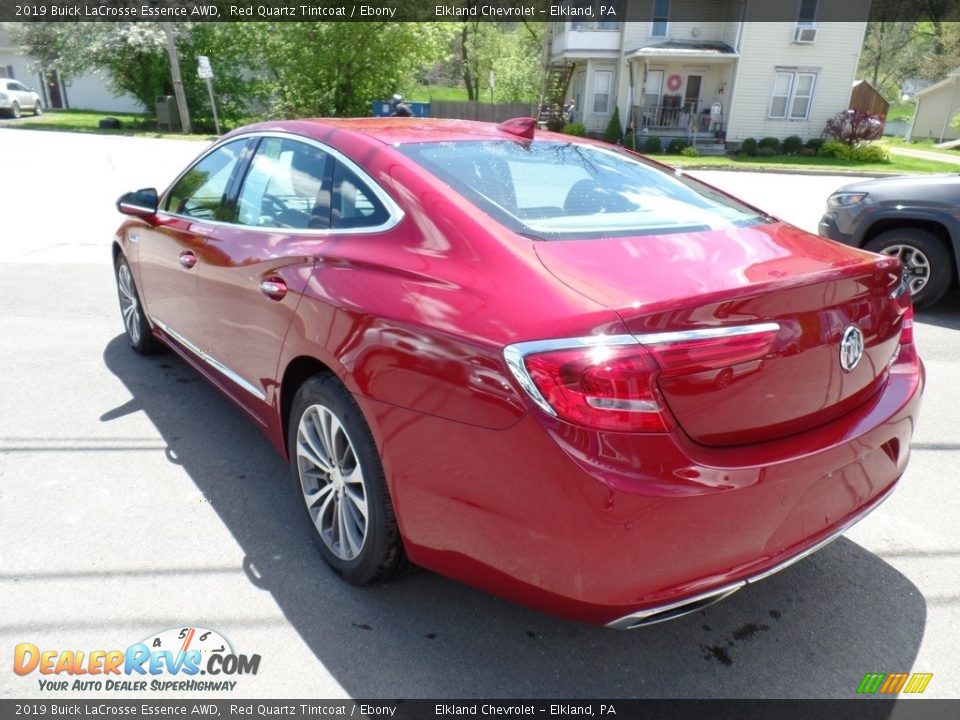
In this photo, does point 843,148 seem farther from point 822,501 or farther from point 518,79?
point 822,501

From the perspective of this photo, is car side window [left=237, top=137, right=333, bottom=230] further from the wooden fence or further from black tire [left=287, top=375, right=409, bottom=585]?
the wooden fence

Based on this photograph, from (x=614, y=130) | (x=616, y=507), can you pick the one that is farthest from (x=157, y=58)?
(x=616, y=507)


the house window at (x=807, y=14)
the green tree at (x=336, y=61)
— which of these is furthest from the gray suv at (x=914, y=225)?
the green tree at (x=336, y=61)

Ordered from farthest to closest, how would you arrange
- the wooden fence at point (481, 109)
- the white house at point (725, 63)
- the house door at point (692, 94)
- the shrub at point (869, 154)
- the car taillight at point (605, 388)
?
the wooden fence at point (481, 109) → the house door at point (692, 94) → the white house at point (725, 63) → the shrub at point (869, 154) → the car taillight at point (605, 388)

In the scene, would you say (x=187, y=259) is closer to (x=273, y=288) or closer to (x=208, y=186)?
(x=208, y=186)

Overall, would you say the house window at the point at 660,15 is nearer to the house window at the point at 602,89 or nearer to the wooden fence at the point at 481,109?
the house window at the point at 602,89

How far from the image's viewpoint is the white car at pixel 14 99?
3553 centimetres

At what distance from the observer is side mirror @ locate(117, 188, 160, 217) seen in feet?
13.4

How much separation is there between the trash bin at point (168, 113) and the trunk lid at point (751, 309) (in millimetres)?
33094

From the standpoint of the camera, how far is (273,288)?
2758 millimetres

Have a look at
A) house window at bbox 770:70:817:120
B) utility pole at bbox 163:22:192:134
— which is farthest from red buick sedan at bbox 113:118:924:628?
house window at bbox 770:70:817:120

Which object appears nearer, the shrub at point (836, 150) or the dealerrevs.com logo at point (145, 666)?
the dealerrevs.com logo at point (145, 666)

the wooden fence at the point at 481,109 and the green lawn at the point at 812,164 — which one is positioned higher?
the wooden fence at the point at 481,109

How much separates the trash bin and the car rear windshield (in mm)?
32115
